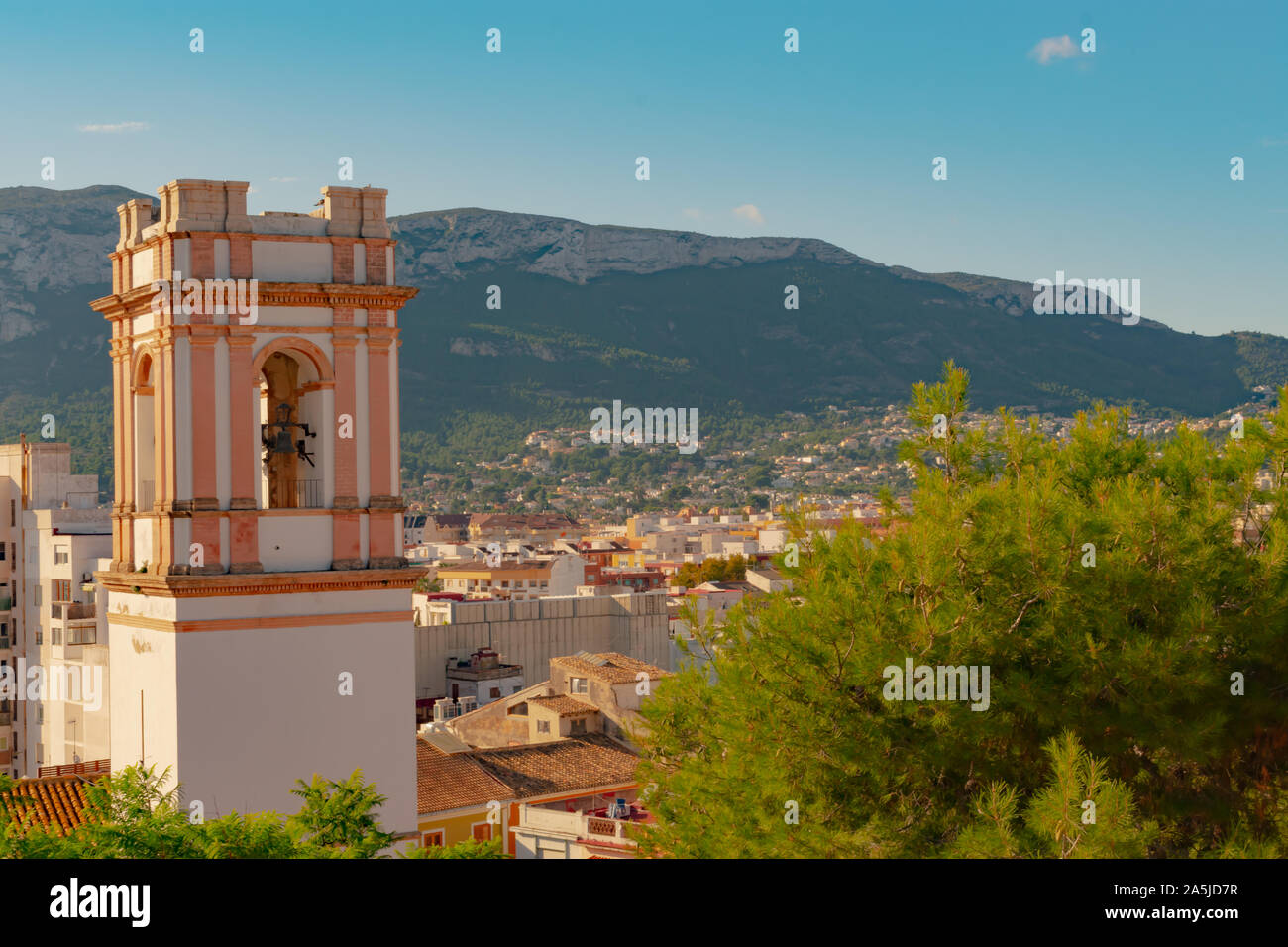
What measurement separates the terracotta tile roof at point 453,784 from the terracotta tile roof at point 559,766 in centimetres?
44

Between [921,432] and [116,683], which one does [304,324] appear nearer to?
[116,683]

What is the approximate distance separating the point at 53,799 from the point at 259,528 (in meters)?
4.60

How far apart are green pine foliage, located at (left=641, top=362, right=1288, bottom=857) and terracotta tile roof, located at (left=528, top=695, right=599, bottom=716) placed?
31.1 metres

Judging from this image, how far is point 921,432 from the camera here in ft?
56.3

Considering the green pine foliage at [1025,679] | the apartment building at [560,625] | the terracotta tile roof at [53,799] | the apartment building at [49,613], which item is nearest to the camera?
the green pine foliage at [1025,679]

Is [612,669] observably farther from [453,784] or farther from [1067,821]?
[1067,821]

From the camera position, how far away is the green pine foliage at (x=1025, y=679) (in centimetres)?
1348

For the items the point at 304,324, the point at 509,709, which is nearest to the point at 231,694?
the point at 304,324

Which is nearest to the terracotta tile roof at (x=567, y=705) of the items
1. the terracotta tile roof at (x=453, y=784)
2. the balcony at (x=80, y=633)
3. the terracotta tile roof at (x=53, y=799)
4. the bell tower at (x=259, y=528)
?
the terracotta tile roof at (x=453, y=784)

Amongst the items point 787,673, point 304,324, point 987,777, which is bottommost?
point 987,777

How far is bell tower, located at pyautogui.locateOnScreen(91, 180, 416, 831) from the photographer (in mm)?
16703

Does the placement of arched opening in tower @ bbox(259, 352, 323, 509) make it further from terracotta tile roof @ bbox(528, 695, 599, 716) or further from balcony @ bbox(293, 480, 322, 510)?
terracotta tile roof @ bbox(528, 695, 599, 716)

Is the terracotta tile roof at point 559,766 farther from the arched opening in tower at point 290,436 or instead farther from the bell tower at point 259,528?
the bell tower at point 259,528
